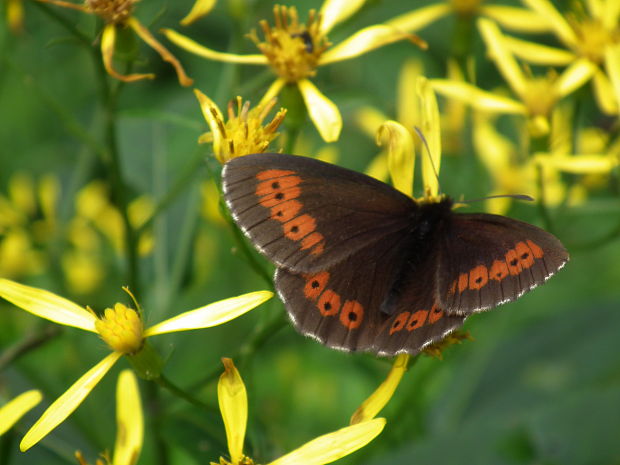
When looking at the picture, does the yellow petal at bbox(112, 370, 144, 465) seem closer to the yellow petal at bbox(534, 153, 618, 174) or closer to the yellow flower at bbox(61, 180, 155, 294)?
the yellow flower at bbox(61, 180, 155, 294)

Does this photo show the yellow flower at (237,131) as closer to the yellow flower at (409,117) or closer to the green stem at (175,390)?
the green stem at (175,390)

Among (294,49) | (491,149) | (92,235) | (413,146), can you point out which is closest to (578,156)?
(491,149)

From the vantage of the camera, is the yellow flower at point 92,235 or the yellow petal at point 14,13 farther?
the yellow flower at point 92,235

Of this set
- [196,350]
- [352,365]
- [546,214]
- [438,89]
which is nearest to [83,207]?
[196,350]

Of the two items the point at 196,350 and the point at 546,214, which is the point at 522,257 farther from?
the point at 196,350

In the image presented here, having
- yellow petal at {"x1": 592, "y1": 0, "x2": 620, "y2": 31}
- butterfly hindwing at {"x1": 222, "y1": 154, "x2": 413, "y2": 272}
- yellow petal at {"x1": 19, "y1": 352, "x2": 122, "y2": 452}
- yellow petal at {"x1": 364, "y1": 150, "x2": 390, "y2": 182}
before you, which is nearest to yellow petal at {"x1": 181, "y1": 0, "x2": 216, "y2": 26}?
butterfly hindwing at {"x1": 222, "y1": 154, "x2": 413, "y2": 272}

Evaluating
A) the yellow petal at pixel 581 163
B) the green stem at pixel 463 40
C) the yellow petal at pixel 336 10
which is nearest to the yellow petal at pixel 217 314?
the yellow petal at pixel 336 10
